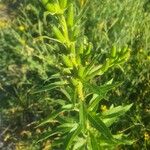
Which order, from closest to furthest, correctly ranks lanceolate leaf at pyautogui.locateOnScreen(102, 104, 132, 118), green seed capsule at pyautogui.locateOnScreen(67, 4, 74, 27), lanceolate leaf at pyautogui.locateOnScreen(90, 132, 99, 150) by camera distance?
green seed capsule at pyautogui.locateOnScreen(67, 4, 74, 27), lanceolate leaf at pyautogui.locateOnScreen(90, 132, 99, 150), lanceolate leaf at pyautogui.locateOnScreen(102, 104, 132, 118)

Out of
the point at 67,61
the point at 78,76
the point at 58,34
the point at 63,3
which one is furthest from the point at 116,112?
the point at 63,3

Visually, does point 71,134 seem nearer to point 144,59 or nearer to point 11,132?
point 144,59

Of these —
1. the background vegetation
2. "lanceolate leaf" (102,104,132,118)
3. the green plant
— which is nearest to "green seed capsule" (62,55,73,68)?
the green plant

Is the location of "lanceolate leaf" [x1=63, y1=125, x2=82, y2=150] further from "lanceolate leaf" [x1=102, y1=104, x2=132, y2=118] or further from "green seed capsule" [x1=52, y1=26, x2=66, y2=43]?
"green seed capsule" [x1=52, y1=26, x2=66, y2=43]

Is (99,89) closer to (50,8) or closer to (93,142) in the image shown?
(93,142)

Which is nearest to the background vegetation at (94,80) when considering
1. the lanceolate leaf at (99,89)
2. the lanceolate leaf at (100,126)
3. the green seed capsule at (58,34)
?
the lanceolate leaf at (99,89)

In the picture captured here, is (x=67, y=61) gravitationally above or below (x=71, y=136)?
above

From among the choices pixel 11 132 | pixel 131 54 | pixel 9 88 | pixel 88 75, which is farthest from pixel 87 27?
pixel 88 75

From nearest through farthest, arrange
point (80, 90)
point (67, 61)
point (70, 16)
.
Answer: point (70, 16) → point (67, 61) → point (80, 90)

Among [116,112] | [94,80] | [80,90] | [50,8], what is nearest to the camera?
[50,8]
